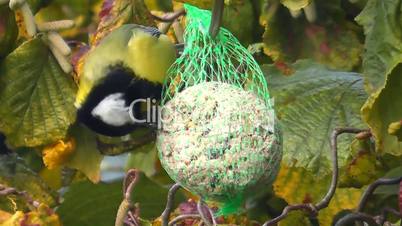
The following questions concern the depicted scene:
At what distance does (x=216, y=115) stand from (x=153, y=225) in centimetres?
30

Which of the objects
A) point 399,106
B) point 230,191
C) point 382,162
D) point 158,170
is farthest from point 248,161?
point 158,170

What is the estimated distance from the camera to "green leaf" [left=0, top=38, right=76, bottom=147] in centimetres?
195

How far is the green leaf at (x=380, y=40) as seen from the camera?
66.4 inches

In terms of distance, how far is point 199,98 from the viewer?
1600mm

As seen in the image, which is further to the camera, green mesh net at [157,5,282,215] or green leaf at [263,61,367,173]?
green leaf at [263,61,367,173]

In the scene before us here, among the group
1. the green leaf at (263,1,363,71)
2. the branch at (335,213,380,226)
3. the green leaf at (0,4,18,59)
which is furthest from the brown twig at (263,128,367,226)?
the green leaf at (0,4,18,59)

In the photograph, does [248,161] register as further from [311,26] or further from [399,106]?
[311,26]

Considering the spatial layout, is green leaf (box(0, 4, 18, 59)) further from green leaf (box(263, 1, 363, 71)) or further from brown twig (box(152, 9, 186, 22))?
green leaf (box(263, 1, 363, 71))

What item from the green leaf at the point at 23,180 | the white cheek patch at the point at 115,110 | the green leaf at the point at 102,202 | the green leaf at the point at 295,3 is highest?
the green leaf at the point at 295,3

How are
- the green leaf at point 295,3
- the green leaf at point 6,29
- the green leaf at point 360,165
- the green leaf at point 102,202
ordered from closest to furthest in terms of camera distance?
the green leaf at point 295,3 → the green leaf at point 360,165 → the green leaf at point 6,29 → the green leaf at point 102,202

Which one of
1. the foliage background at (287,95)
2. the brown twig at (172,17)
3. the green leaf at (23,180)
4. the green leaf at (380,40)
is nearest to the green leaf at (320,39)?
the foliage background at (287,95)

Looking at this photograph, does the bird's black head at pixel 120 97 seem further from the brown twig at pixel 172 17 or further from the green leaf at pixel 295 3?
the brown twig at pixel 172 17

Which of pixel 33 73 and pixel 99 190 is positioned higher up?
pixel 33 73

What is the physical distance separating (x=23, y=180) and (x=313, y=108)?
56 cm
